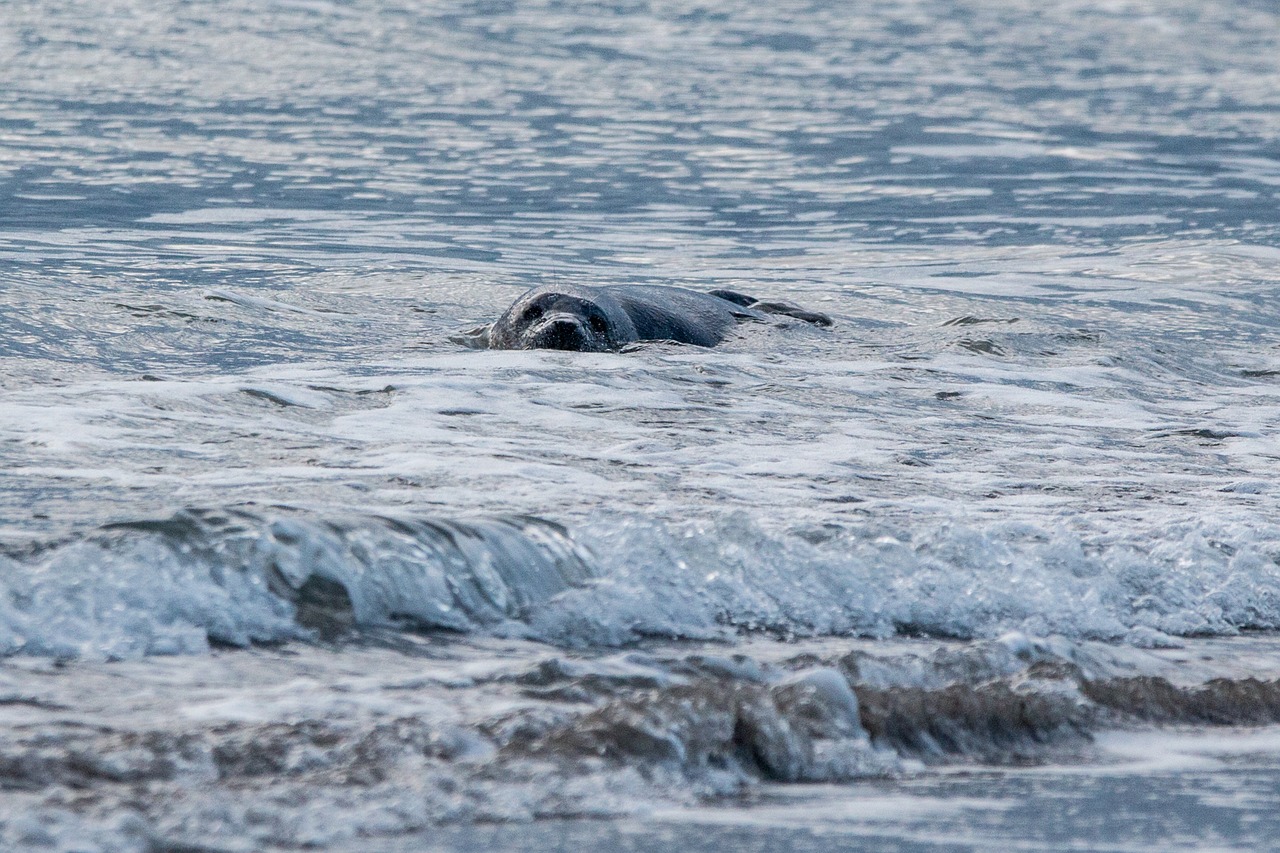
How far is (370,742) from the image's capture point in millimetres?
3406

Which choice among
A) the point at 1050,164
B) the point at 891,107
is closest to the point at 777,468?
the point at 1050,164

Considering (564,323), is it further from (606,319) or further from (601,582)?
(601,582)

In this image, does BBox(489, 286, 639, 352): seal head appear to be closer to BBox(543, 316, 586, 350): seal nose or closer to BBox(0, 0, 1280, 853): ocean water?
BBox(543, 316, 586, 350): seal nose

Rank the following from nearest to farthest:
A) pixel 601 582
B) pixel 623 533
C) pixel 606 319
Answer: pixel 601 582, pixel 623 533, pixel 606 319

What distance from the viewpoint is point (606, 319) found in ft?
30.6

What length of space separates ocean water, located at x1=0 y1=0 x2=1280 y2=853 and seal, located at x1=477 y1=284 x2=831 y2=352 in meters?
0.30

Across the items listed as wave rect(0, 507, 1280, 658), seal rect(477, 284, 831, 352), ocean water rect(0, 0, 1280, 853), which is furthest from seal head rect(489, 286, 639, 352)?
wave rect(0, 507, 1280, 658)

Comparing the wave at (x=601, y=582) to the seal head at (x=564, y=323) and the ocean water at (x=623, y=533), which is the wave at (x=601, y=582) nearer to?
the ocean water at (x=623, y=533)

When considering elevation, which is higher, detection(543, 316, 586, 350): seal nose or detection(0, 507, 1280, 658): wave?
detection(543, 316, 586, 350): seal nose

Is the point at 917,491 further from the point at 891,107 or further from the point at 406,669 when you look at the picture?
the point at 891,107

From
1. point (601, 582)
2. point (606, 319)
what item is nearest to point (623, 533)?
point (601, 582)

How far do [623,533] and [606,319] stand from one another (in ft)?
15.0

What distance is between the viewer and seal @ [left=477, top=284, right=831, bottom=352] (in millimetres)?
9078

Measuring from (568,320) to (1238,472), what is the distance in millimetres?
3590
